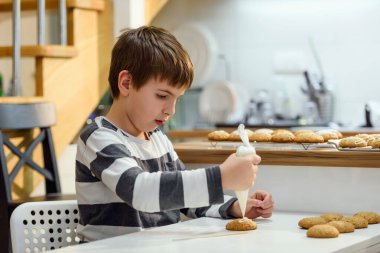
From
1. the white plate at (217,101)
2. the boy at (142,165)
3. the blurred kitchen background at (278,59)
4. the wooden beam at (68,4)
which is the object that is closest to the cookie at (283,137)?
the boy at (142,165)

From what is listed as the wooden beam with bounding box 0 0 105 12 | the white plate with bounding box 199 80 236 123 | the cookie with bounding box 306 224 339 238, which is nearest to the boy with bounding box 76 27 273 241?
the cookie with bounding box 306 224 339 238

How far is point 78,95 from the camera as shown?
3.87 metres

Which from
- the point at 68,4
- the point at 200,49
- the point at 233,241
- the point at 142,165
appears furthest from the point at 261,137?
the point at 200,49

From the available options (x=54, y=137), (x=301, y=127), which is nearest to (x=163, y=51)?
(x=54, y=137)

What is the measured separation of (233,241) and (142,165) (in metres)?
0.38

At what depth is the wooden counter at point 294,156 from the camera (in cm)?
196

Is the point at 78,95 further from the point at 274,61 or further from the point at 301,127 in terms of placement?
the point at 274,61

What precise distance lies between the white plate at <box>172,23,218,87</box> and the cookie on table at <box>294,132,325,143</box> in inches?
123

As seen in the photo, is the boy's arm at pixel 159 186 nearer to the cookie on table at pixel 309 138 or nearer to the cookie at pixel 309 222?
the cookie at pixel 309 222

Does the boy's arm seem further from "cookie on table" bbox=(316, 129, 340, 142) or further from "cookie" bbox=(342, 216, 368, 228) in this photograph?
"cookie on table" bbox=(316, 129, 340, 142)

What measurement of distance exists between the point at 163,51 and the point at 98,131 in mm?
230

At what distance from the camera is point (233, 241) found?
5.16 ft

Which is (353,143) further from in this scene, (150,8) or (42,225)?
(150,8)

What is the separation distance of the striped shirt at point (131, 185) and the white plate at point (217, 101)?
301 centimetres
